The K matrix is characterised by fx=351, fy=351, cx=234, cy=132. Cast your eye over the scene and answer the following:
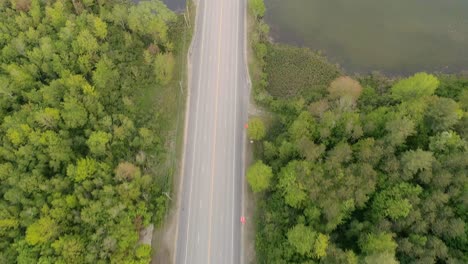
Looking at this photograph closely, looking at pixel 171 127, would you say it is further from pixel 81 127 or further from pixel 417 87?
pixel 417 87

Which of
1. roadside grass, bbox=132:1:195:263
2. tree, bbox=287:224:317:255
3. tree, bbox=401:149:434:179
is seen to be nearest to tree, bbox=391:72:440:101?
tree, bbox=401:149:434:179

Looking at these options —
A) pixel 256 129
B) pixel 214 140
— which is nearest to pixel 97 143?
pixel 214 140

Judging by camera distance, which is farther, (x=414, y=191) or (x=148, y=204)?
(x=148, y=204)

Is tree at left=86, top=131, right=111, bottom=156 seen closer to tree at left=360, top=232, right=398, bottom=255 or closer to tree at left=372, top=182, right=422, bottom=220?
tree at left=360, top=232, right=398, bottom=255

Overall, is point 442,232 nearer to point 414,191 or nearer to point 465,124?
point 414,191

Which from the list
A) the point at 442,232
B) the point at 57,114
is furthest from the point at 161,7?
the point at 442,232
